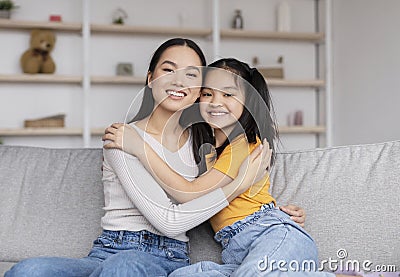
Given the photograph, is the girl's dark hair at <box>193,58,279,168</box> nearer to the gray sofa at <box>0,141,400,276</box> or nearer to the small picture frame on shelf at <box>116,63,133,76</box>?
the gray sofa at <box>0,141,400,276</box>

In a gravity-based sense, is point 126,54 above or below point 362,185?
above

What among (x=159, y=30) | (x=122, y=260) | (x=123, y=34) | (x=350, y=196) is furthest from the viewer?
(x=123, y=34)

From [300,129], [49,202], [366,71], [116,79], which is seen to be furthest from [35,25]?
[49,202]

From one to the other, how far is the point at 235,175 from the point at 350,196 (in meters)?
0.44

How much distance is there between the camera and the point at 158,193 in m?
1.71

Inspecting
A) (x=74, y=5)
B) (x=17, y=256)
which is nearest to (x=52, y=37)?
(x=74, y=5)

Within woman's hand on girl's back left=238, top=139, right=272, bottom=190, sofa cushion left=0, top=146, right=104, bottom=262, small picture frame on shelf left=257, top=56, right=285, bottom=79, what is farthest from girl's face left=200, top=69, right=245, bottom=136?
small picture frame on shelf left=257, top=56, right=285, bottom=79

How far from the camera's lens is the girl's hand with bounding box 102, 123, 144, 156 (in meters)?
1.74

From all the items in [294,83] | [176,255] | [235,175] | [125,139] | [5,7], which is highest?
[5,7]

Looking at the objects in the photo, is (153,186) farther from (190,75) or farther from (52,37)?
(52,37)

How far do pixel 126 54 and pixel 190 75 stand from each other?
317 cm

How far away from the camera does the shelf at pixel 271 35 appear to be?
4.73 m

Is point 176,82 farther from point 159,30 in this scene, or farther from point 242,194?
point 159,30

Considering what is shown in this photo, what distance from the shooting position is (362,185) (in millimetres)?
1969
